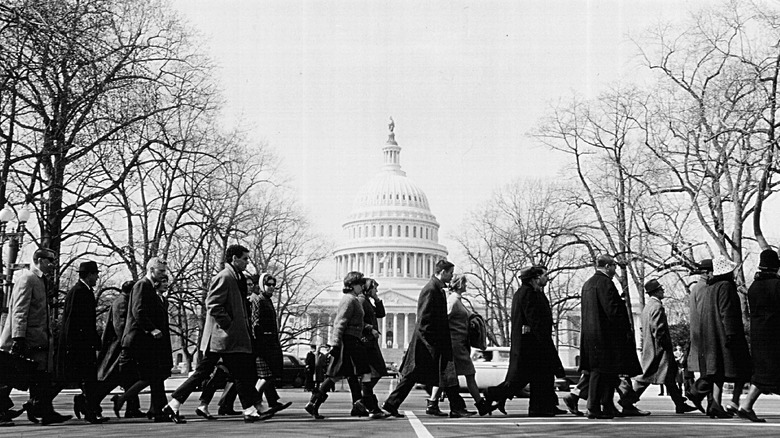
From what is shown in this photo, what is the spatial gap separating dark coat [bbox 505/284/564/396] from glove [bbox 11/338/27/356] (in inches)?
208

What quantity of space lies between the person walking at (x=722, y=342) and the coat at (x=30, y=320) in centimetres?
734

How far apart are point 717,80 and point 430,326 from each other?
1588cm

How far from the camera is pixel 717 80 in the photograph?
24266 millimetres

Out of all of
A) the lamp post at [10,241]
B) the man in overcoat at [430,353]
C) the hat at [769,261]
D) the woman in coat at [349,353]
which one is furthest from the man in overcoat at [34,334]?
the lamp post at [10,241]

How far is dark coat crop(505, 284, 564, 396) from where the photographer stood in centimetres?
1119

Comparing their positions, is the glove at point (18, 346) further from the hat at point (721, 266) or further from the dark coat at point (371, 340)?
the hat at point (721, 266)

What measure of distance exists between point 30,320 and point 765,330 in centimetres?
799

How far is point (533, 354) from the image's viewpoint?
11219mm

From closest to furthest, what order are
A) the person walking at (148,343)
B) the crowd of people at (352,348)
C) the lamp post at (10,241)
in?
1. the crowd of people at (352,348)
2. the person walking at (148,343)
3. the lamp post at (10,241)

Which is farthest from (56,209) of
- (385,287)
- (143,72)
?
(385,287)

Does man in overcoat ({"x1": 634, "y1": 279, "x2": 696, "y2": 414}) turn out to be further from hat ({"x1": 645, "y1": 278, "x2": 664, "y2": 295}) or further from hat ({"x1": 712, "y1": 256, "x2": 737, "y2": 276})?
hat ({"x1": 712, "y1": 256, "x2": 737, "y2": 276})

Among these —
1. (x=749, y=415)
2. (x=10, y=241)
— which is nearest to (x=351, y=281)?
(x=749, y=415)

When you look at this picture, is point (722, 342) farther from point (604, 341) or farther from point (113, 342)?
point (113, 342)

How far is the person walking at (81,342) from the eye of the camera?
1078 cm
